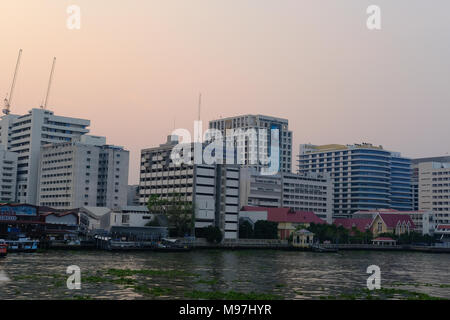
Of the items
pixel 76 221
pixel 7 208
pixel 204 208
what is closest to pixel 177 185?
pixel 204 208

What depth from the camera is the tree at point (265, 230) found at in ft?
575

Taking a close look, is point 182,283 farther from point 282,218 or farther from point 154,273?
point 282,218

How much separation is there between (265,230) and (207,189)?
23.5 meters

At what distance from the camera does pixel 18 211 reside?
142375 mm

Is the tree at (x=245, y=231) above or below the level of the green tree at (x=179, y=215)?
below

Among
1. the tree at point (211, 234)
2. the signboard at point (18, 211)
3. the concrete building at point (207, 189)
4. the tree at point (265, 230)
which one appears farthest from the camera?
the tree at point (265, 230)

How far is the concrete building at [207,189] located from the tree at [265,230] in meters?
8.66

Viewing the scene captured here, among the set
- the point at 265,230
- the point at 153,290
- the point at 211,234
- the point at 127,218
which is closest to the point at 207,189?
the point at 211,234

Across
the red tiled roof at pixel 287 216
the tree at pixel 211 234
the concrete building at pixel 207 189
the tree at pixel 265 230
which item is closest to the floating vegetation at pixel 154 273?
the tree at pixel 211 234

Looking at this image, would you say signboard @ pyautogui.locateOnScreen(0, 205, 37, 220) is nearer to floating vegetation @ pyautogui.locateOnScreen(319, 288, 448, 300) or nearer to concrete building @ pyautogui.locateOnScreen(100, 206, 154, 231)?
concrete building @ pyautogui.locateOnScreen(100, 206, 154, 231)

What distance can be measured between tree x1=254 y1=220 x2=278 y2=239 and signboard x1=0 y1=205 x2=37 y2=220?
6594 centimetres

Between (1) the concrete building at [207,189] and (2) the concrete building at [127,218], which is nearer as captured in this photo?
(2) the concrete building at [127,218]

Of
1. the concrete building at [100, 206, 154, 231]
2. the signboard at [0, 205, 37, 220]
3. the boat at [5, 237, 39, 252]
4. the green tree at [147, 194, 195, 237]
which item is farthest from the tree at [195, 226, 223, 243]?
the boat at [5, 237, 39, 252]

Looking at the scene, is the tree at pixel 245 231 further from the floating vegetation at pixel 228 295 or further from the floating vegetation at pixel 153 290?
the floating vegetation at pixel 228 295
